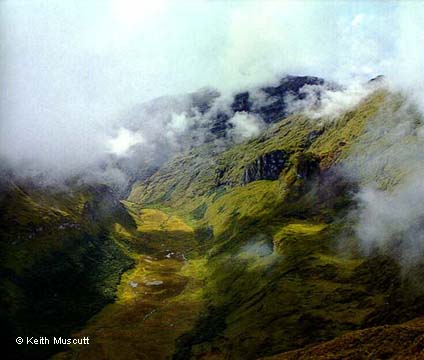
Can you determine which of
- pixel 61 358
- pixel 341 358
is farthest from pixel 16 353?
pixel 341 358

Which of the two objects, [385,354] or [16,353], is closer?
[385,354]

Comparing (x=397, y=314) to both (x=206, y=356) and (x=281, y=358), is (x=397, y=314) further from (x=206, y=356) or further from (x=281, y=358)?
(x=206, y=356)

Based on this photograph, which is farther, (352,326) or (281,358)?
(352,326)

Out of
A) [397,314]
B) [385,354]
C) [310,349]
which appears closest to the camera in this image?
[385,354]

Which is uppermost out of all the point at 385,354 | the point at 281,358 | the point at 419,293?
the point at 419,293

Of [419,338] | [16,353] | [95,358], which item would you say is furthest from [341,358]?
[16,353]

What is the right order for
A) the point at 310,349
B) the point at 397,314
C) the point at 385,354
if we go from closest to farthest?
the point at 385,354, the point at 310,349, the point at 397,314

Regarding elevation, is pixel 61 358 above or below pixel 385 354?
above

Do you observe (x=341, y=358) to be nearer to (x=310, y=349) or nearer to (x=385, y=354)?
(x=385, y=354)

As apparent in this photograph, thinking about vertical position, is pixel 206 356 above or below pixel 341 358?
above
